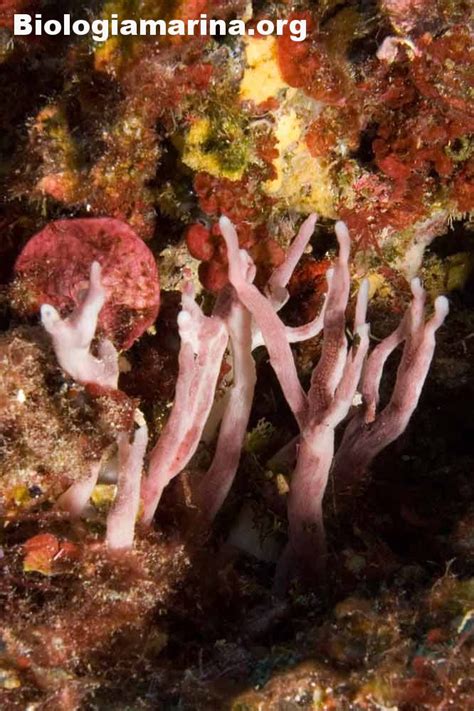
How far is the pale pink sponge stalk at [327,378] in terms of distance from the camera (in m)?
2.84

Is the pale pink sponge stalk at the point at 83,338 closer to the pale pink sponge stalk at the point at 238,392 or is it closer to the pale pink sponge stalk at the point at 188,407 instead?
the pale pink sponge stalk at the point at 188,407

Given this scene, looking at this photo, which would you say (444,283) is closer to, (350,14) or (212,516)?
(350,14)

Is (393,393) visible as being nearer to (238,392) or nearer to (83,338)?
(238,392)

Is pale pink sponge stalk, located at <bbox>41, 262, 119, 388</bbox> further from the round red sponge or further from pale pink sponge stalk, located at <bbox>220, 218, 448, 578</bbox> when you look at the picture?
pale pink sponge stalk, located at <bbox>220, 218, 448, 578</bbox>

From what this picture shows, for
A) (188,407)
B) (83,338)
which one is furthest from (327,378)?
(83,338)

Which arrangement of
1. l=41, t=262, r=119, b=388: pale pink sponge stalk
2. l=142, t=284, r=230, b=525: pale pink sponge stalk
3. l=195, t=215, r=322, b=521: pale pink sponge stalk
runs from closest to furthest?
l=41, t=262, r=119, b=388: pale pink sponge stalk → l=142, t=284, r=230, b=525: pale pink sponge stalk → l=195, t=215, r=322, b=521: pale pink sponge stalk

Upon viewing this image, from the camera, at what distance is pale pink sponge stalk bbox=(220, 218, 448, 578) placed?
2842 millimetres

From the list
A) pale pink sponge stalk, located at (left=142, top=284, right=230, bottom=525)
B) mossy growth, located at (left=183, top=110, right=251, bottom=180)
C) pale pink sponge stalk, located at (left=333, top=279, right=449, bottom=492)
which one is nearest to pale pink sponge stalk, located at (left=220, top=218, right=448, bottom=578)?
pale pink sponge stalk, located at (left=333, top=279, right=449, bottom=492)

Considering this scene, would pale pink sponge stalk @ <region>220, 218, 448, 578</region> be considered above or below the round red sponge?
below

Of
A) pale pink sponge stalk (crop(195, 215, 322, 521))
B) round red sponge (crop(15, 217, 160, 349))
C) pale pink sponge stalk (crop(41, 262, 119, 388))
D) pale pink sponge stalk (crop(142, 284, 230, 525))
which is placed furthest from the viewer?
pale pink sponge stalk (crop(195, 215, 322, 521))

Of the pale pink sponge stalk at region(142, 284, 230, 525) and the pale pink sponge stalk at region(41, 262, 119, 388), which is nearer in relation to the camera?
the pale pink sponge stalk at region(41, 262, 119, 388)

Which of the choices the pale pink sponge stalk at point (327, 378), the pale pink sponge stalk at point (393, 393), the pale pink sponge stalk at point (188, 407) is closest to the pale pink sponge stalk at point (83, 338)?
the pale pink sponge stalk at point (188, 407)

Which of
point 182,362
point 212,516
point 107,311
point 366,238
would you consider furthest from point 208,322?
point 366,238

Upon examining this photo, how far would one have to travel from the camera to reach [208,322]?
2867 mm
